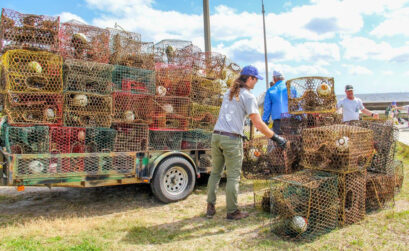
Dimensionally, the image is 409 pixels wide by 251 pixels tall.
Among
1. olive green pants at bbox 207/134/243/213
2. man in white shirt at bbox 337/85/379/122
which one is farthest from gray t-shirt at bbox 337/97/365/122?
olive green pants at bbox 207/134/243/213

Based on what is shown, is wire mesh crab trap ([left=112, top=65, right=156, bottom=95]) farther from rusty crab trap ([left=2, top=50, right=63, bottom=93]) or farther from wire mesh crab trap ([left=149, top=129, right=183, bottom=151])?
rusty crab trap ([left=2, top=50, right=63, bottom=93])

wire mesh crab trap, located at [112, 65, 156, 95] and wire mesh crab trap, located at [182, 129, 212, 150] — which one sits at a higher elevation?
wire mesh crab trap, located at [112, 65, 156, 95]

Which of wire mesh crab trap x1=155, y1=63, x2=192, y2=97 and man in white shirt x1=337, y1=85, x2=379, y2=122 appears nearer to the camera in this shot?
wire mesh crab trap x1=155, y1=63, x2=192, y2=97

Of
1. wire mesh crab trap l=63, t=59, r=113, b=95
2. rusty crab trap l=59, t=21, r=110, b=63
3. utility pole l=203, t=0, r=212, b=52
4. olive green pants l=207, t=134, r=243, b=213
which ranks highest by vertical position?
utility pole l=203, t=0, r=212, b=52

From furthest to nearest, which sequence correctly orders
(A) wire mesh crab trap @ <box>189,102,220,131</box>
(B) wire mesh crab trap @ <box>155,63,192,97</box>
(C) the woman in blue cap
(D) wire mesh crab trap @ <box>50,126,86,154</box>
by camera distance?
(A) wire mesh crab trap @ <box>189,102,220,131</box> < (B) wire mesh crab trap @ <box>155,63,192,97</box> < (D) wire mesh crab trap @ <box>50,126,86,154</box> < (C) the woman in blue cap

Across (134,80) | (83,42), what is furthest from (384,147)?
(83,42)

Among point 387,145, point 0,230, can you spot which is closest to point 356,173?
point 387,145

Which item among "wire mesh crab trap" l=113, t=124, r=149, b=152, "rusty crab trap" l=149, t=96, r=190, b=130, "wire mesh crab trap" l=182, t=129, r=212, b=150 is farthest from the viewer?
"wire mesh crab trap" l=182, t=129, r=212, b=150

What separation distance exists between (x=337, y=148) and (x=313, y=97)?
1635mm

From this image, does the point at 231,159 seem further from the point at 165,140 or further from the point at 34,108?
the point at 34,108

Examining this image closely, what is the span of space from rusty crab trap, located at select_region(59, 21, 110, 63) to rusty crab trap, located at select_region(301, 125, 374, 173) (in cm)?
345

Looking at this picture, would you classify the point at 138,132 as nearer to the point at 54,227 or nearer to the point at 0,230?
the point at 54,227

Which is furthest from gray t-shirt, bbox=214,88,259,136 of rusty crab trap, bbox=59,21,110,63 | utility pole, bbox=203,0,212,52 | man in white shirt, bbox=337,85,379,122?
utility pole, bbox=203,0,212,52

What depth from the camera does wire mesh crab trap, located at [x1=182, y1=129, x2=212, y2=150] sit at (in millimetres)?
5898
